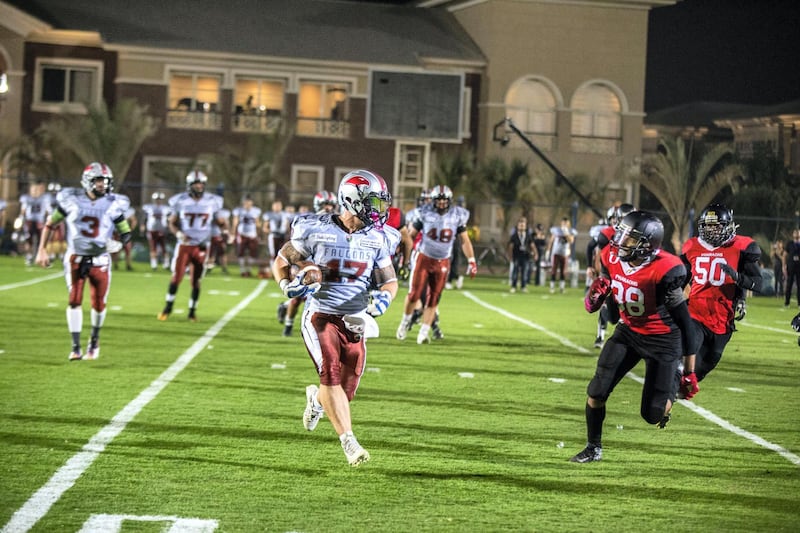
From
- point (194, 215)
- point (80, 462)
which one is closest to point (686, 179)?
point (194, 215)

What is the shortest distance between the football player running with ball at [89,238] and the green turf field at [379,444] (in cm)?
53

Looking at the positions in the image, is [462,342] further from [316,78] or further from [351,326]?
[316,78]

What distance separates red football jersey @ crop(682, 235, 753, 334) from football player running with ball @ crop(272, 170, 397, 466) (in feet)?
11.6

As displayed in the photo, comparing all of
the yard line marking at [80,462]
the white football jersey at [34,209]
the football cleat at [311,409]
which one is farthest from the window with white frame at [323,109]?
the football cleat at [311,409]

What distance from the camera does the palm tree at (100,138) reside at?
40.0 m

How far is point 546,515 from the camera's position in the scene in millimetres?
6469

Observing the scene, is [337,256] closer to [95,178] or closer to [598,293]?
[598,293]

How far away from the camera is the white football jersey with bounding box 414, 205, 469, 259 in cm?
1593

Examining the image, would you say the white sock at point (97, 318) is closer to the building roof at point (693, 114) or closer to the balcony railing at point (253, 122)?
the balcony railing at point (253, 122)

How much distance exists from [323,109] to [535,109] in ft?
27.4

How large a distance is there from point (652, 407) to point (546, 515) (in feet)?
6.03

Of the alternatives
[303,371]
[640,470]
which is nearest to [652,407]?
[640,470]

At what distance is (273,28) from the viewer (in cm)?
4662

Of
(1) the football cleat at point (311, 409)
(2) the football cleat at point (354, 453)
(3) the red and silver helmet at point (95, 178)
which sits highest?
(3) the red and silver helmet at point (95, 178)
